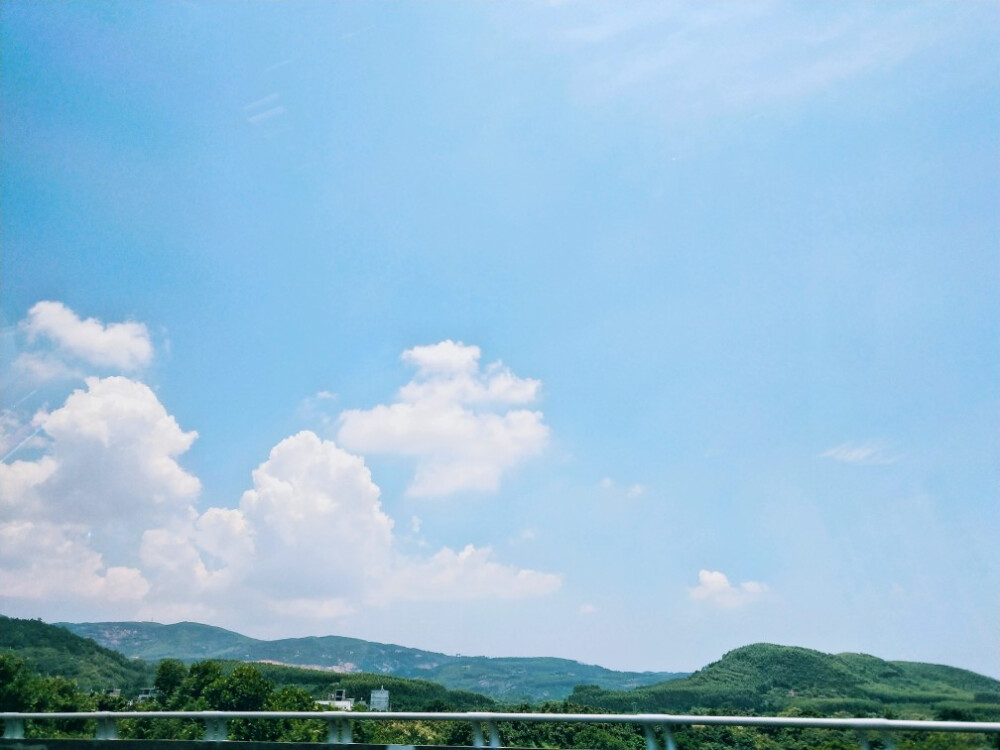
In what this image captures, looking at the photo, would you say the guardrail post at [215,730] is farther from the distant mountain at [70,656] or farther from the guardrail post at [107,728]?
the distant mountain at [70,656]

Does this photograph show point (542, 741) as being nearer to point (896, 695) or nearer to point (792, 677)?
point (896, 695)

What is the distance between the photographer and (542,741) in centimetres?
991

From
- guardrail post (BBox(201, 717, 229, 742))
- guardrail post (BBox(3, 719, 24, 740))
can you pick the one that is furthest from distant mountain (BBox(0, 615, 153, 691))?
guardrail post (BBox(201, 717, 229, 742))

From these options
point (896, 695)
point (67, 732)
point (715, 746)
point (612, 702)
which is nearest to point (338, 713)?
point (715, 746)

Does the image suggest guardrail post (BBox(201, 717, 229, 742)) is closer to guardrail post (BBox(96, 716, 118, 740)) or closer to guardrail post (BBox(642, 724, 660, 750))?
guardrail post (BBox(96, 716, 118, 740))

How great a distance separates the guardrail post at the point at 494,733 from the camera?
8.88 m

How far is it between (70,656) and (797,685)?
395 feet

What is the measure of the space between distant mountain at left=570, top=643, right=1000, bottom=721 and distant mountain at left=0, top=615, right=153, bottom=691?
246ft

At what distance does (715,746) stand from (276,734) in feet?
44.8

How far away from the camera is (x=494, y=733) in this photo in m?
8.91

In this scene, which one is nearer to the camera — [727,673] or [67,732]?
[67,732]

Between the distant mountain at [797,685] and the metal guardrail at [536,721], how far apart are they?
97.2m

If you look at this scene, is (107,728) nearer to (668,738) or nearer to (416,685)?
(668,738)

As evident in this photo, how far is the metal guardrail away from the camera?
6.62 meters
